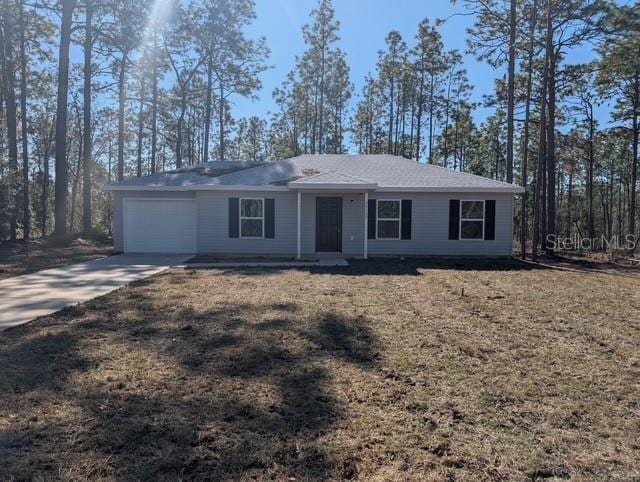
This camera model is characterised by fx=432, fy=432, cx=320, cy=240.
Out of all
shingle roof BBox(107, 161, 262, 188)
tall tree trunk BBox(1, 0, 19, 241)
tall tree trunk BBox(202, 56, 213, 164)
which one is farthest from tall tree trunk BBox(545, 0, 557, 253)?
tall tree trunk BBox(1, 0, 19, 241)

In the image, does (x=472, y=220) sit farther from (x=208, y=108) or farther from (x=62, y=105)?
(x=208, y=108)

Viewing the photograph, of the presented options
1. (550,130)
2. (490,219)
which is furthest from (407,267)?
(550,130)

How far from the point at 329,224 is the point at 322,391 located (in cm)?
1029

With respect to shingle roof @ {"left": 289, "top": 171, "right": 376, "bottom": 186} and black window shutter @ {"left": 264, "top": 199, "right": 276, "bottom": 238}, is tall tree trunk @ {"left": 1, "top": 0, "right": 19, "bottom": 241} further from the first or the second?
shingle roof @ {"left": 289, "top": 171, "right": 376, "bottom": 186}

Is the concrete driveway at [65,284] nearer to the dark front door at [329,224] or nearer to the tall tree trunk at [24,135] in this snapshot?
the dark front door at [329,224]

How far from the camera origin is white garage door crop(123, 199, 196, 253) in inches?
550

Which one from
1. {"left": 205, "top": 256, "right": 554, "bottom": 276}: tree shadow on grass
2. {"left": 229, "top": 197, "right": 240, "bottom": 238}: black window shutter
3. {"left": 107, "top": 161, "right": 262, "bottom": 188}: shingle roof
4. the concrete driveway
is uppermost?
{"left": 107, "top": 161, "right": 262, "bottom": 188}: shingle roof

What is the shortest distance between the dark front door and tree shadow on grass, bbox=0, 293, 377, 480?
27.0 ft

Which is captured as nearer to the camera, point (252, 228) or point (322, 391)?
point (322, 391)

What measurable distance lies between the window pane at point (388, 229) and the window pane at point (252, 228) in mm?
3763

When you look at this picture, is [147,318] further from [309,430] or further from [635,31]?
[635,31]

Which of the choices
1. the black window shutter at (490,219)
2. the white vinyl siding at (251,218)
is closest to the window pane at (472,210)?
the black window shutter at (490,219)

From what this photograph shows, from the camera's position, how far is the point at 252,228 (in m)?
13.5

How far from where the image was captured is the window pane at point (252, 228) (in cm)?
1344
